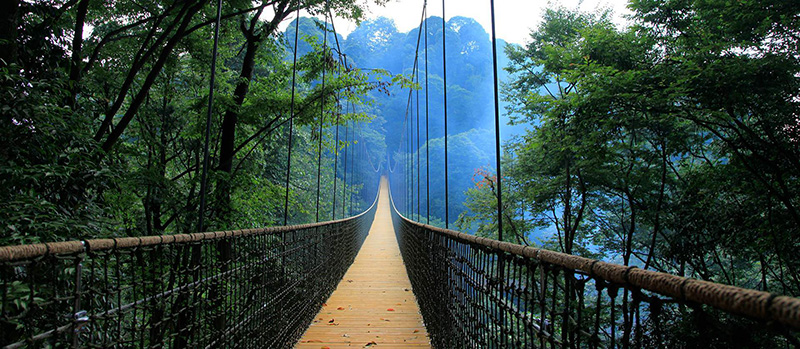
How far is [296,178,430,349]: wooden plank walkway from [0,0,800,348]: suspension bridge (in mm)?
17

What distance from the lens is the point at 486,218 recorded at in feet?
34.5

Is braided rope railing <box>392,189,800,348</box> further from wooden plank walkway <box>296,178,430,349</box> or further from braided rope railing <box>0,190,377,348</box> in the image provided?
braided rope railing <box>0,190,377,348</box>

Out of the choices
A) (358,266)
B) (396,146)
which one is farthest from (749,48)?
(396,146)

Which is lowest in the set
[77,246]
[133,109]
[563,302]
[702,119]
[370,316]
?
[370,316]

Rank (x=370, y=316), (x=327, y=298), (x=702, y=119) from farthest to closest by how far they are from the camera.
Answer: (x=702, y=119) → (x=327, y=298) → (x=370, y=316)

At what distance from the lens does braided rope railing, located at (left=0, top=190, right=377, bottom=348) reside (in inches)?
28.3

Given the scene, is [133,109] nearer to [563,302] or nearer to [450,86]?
[563,302]

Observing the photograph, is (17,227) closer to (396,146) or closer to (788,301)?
(788,301)

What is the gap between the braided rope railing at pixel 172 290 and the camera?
2.36ft

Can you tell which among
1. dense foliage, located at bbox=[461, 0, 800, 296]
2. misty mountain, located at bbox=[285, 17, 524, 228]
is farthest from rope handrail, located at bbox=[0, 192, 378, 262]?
misty mountain, located at bbox=[285, 17, 524, 228]

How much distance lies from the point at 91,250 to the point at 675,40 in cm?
627

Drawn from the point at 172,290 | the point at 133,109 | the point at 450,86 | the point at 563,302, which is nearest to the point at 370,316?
the point at 172,290

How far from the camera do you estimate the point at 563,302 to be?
0.98 meters

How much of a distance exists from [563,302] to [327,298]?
A: 2698 millimetres
